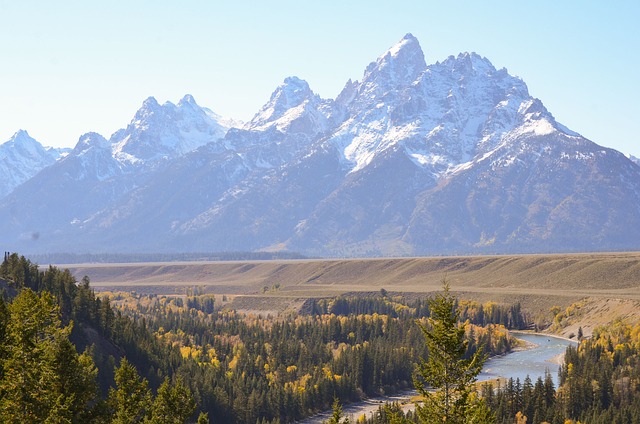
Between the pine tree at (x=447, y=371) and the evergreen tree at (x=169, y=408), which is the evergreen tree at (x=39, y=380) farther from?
the pine tree at (x=447, y=371)

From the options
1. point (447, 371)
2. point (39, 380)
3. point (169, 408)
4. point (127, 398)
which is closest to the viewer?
point (447, 371)

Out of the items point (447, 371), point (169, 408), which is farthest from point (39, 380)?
point (447, 371)

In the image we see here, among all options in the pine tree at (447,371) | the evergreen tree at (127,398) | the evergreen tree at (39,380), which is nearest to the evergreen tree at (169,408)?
the evergreen tree at (127,398)

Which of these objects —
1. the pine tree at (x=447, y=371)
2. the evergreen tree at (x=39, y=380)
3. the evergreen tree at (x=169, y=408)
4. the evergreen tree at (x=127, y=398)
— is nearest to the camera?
the pine tree at (x=447, y=371)

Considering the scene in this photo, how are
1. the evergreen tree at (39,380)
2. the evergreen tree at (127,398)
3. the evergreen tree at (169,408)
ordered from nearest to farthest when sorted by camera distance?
1. the evergreen tree at (39,380)
2. the evergreen tree at (127,398)
3. the evergreen tree at (169,408)

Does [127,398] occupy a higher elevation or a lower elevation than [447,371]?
lower

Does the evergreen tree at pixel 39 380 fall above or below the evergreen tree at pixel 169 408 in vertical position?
above

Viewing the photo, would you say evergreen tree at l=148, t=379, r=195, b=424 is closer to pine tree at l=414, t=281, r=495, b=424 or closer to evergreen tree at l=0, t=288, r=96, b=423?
evergreen tree at l=0, t=288, r=96, b=423

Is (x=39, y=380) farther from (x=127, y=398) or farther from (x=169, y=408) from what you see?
(x=169, y=408)

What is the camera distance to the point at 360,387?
18325 cm

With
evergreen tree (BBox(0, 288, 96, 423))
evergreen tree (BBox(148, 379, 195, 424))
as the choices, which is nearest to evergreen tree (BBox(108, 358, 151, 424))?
evergreen tree (BBox(148, 379, 195, 424))

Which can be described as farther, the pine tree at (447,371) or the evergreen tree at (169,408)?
the evergreen tree at (169,408)

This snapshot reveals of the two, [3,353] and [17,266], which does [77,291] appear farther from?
[3,353]

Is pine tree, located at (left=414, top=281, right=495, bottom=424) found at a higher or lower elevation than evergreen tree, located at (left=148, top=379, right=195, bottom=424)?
higher
